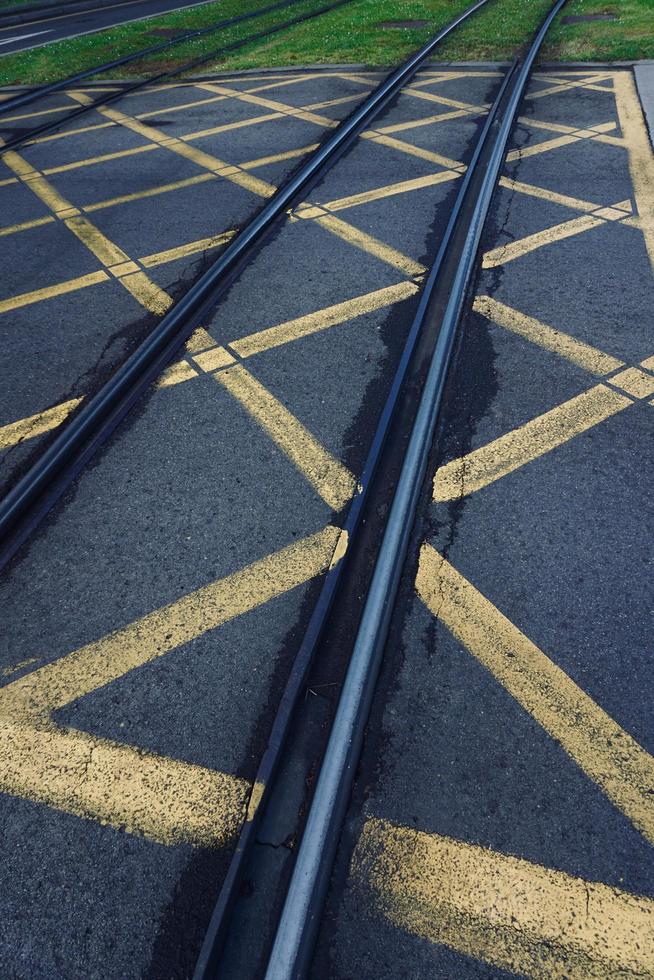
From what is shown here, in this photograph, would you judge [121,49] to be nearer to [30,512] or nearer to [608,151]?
[608,151]

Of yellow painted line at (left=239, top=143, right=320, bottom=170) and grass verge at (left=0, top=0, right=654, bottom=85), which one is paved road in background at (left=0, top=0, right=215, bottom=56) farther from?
yellow painted line at (left=239, top=143, right=320, bottom=170)

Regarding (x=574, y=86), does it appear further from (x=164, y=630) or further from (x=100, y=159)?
(x=164, y=630)

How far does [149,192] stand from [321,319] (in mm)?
3382

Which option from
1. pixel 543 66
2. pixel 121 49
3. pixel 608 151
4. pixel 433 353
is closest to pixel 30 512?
pixel 433 353

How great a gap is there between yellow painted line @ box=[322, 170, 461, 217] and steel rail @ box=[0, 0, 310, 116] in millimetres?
6673

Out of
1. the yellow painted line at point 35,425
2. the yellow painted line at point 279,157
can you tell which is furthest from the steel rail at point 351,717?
the yellow painted line at point 279,157

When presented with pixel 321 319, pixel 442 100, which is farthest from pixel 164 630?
pixel 442 100

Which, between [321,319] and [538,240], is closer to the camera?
[321,319]

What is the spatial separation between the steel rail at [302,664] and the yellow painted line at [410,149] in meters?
3.01

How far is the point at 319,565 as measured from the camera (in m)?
3.04

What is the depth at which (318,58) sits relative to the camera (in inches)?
440

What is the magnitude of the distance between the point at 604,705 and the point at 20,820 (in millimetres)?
2160

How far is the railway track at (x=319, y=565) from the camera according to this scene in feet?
6.64

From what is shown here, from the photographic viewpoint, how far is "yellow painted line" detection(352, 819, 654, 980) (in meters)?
1.90
